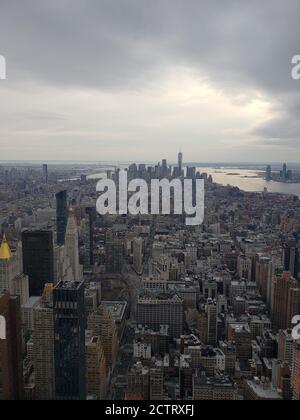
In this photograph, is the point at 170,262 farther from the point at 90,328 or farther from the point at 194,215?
the point at 90,328

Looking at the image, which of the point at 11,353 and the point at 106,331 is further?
the point at 106,331

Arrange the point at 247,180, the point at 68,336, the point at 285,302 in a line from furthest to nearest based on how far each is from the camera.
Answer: the point at 247,180
the point at 285,302
the point at 68,336

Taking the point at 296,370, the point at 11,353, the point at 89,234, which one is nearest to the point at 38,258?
the point at 89,234

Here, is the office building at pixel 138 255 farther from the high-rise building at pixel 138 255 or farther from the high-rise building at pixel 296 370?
the high-rise building at pixel 296 370

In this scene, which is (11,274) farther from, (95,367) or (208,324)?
(208,324)

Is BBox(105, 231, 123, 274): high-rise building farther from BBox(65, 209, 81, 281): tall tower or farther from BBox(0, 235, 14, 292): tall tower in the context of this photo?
BBox(0, 235, 14, 292): tall tower

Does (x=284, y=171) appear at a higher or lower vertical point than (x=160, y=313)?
higher
